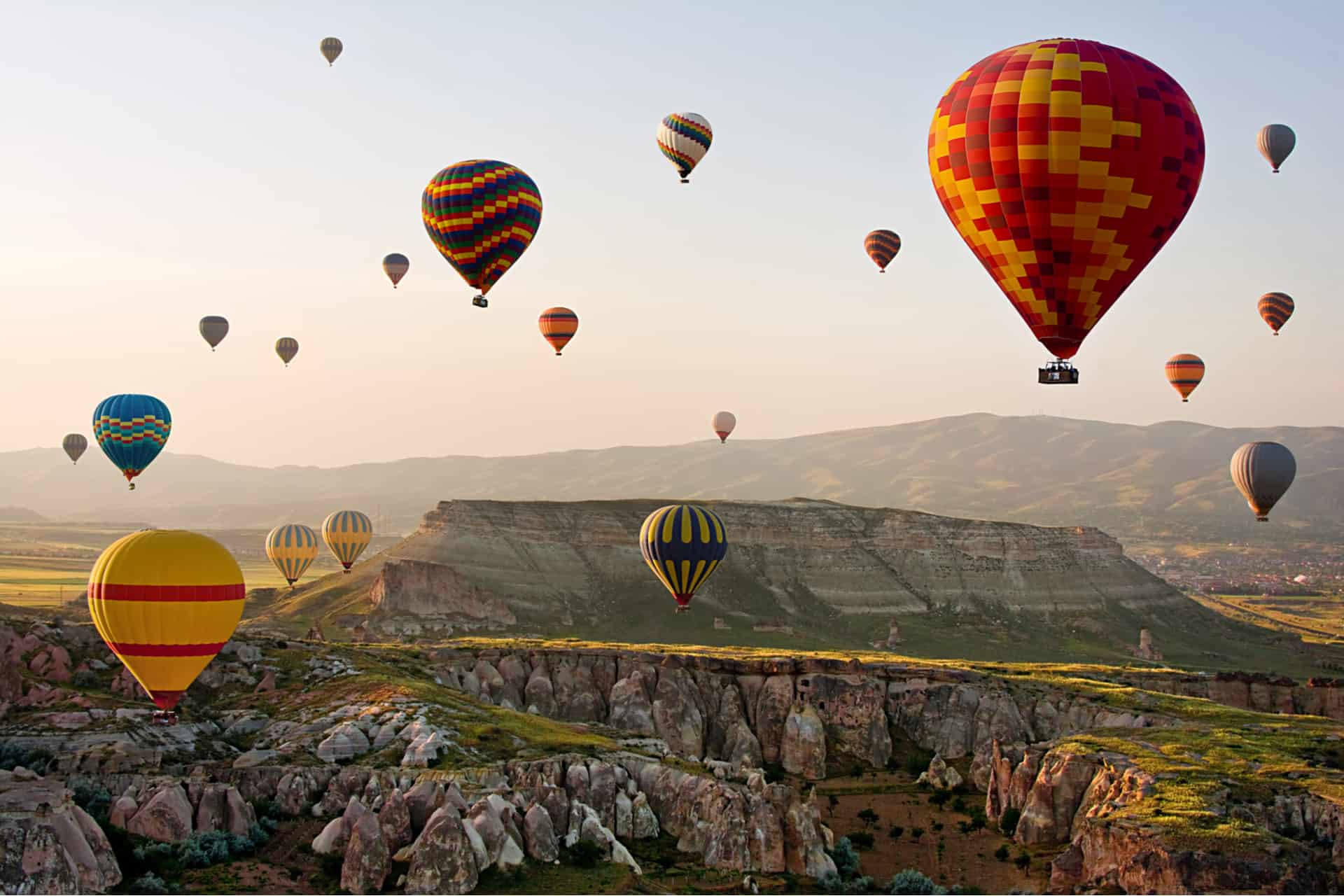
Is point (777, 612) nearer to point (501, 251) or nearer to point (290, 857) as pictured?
point (501, 251)

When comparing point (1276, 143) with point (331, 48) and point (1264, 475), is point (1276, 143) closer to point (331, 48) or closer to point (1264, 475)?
point (1264, 475)

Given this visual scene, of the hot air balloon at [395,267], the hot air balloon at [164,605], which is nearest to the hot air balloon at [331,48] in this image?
the hot air balloon at [395,267]

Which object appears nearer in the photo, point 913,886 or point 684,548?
point 913,886

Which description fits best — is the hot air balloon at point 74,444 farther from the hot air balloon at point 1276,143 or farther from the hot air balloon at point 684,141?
the hot air balloon at point 1276,143

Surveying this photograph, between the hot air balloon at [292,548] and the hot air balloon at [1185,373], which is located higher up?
the hot air balloon at [1185,373]

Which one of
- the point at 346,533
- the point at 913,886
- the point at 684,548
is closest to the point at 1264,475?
the point at 684,548

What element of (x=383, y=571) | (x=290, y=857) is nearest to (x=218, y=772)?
(x=290, y=857)

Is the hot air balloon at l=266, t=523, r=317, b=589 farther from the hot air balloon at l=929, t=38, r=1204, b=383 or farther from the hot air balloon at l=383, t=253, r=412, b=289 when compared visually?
the hot air balloon at l=929, t=38, r=1204, b=383
